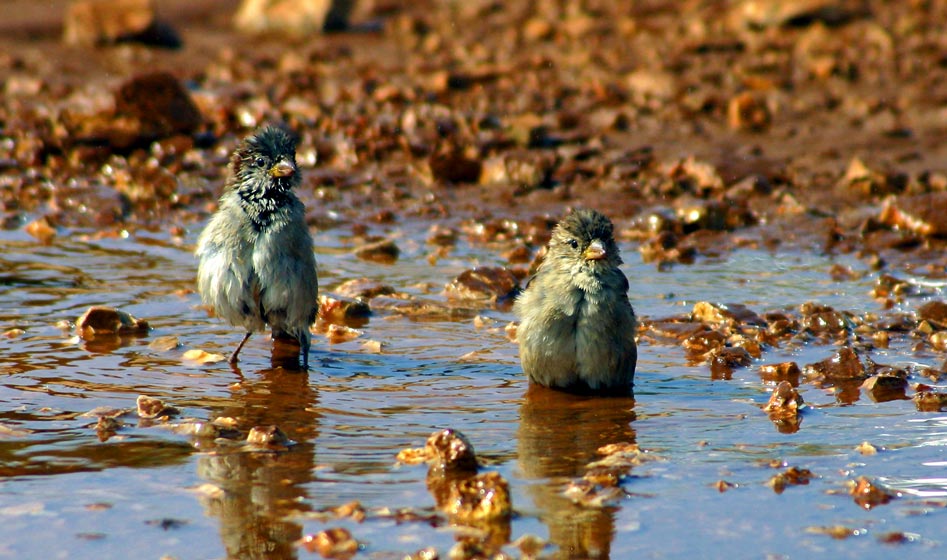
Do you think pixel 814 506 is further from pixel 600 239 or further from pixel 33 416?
pixel 33 416

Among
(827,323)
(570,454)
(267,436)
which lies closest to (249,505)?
(267,436)

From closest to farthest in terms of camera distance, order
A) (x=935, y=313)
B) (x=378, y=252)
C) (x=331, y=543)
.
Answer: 1. (x=331, y=543)
2. (x=935, y=313)
3. (x=378, y=252)

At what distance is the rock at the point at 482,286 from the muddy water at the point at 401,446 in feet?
1.08

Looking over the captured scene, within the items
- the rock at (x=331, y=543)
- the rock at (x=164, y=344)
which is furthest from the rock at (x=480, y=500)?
the rock at (x=164, y=344)

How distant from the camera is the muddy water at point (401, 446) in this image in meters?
5.00

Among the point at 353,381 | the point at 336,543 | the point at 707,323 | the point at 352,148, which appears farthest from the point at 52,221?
the point at 336,543

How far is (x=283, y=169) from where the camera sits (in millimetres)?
7594

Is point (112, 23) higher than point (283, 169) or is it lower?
higher

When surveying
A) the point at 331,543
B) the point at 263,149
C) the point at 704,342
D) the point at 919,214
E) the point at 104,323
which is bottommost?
the point at 331,543

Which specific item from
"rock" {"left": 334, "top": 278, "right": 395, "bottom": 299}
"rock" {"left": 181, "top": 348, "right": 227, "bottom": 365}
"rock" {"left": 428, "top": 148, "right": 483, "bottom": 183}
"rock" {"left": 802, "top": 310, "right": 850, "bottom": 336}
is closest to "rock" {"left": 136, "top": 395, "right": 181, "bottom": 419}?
"rock" {"left": 181, "top": 348, "right": 227, "bottom": 365}

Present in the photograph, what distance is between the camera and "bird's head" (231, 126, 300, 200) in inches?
299

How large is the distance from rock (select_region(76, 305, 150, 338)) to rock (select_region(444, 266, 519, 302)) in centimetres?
213

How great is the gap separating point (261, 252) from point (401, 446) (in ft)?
6.19

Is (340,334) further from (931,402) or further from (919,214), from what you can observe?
(919,214)
